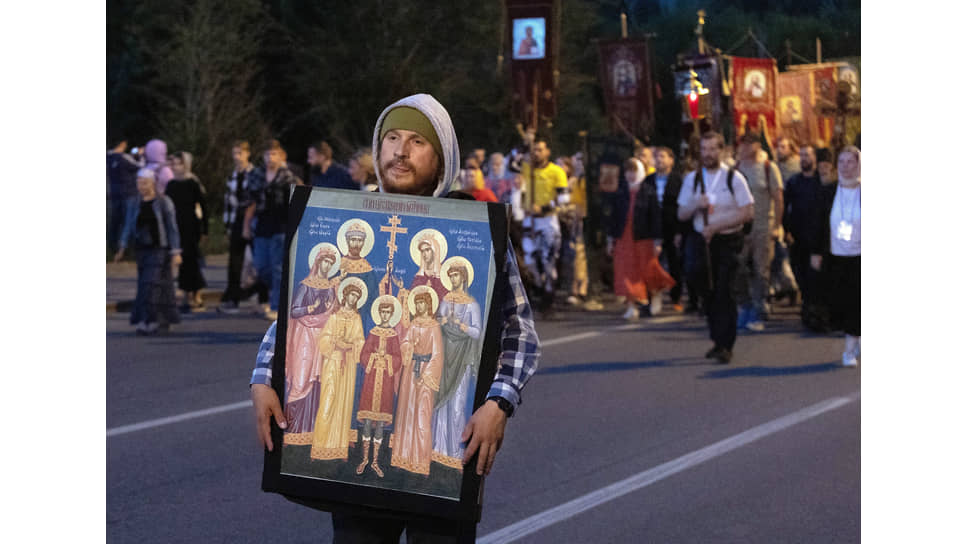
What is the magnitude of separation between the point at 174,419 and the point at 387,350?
5.74 meters

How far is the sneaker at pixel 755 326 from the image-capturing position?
15.3 metres

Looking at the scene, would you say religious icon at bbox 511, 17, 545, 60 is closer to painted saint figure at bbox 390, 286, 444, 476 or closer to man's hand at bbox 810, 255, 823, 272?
man's hand at bbox 810, 255, 823, 272

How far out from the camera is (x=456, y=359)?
3846 millimetres

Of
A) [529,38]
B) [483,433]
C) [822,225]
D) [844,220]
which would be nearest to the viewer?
[483,433]

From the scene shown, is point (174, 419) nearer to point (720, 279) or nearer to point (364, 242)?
point (720, 279)

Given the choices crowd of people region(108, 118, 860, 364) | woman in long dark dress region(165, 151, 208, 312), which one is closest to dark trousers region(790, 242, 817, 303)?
crowd of people region(108, 118, 860, 364)

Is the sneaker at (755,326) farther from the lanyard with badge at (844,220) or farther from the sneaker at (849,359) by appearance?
the lanyard with badge at (844,220)

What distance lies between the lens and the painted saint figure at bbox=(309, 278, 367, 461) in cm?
384

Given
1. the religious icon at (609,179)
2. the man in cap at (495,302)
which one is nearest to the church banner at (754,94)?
the religious icon at (609,179)

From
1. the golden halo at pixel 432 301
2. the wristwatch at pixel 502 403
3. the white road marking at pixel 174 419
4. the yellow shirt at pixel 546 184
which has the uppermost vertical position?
the yellow shirt at pixel 546 184

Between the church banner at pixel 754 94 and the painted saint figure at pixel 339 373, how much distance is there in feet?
109

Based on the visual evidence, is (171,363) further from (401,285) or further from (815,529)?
(401,285)

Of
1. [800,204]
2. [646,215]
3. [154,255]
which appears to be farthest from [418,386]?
[646,215]
